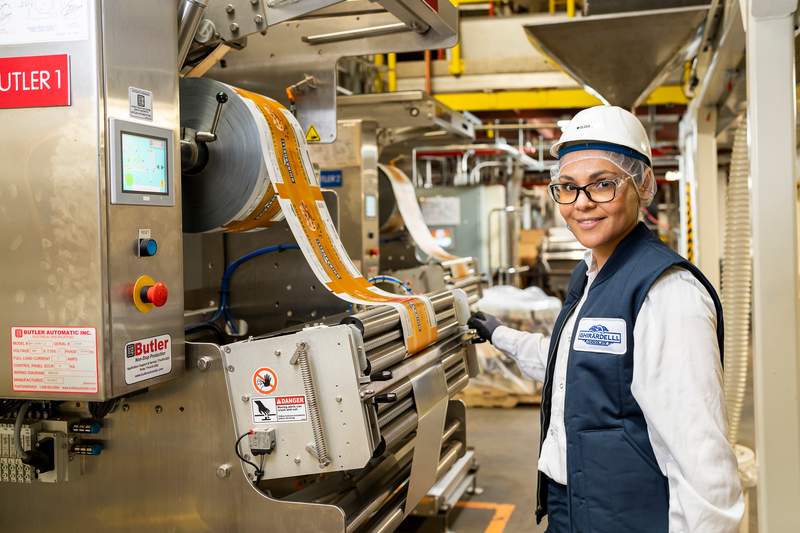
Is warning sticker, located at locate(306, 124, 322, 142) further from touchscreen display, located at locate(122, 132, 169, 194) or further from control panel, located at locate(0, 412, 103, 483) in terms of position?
control panel, located at locate(0, 412, 103, 483)

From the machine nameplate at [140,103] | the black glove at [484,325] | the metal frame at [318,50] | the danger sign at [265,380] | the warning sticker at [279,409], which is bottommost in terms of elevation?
the warning sticker at [279,409]

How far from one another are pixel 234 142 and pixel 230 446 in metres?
0.94

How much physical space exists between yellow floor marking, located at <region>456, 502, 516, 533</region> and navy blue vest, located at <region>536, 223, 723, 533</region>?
210cm

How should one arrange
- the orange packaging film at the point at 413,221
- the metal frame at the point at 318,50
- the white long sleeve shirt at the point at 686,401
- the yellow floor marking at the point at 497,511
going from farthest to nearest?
1. the orange packaging film at the point at 413,221
2. the yellow floor marking at the point at 497,511
3. the metal frame at the point at 318,50
4. the white long sleeve shirt at the point at 686,401

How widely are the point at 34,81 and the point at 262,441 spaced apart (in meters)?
1.07

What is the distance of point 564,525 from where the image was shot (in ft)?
5.55

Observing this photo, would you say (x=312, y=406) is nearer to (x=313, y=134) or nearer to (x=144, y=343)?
(x=144, y=343)

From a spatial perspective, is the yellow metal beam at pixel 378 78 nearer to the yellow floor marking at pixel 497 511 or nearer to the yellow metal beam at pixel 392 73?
the yellow metal beam at pixel 392 73

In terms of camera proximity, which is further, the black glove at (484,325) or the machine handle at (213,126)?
the black glove at (484,325)

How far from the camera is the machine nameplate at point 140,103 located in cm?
177

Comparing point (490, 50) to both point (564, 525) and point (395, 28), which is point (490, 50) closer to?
point (395, 28)

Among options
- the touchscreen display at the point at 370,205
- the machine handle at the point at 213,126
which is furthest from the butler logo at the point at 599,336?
the touchscreen display at the point at 370,205

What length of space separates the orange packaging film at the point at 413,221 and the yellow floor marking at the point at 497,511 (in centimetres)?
176

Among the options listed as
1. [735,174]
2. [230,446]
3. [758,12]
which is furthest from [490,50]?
[230,446]
